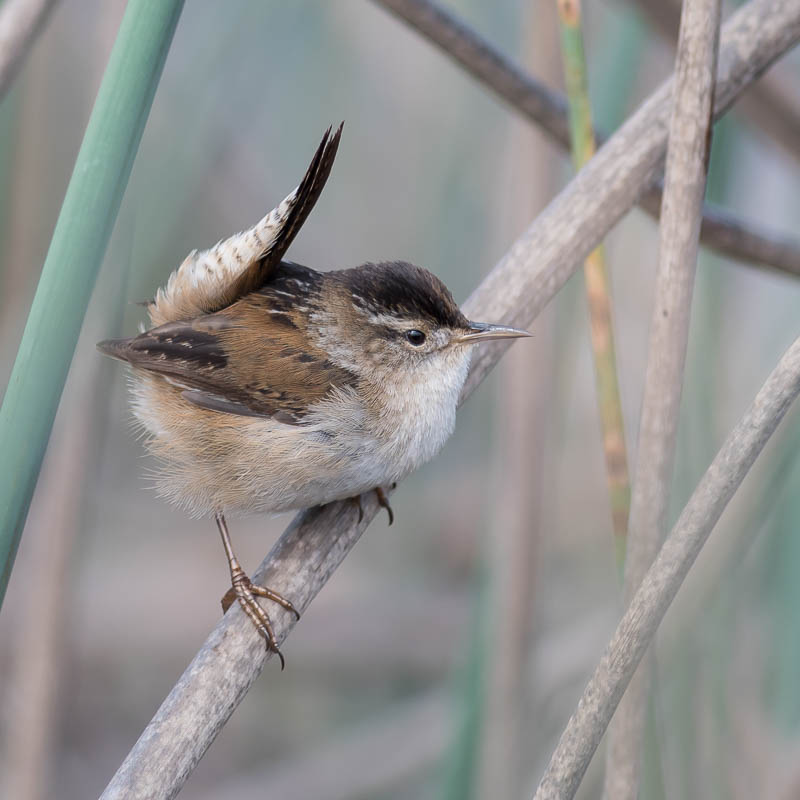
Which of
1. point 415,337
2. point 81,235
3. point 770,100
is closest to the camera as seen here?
point 81,235

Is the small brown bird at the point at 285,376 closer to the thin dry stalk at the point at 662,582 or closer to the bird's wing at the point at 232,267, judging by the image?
the bird's wing at the point at 232,267

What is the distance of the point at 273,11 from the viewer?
2734mm

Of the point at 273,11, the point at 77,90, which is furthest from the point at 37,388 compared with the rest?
the point at 77,90

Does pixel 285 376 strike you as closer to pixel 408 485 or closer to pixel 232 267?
pixel 232 267

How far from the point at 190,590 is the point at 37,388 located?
2.52 metres

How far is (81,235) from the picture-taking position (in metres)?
1.03

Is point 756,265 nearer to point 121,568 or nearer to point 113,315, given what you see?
point 113,315

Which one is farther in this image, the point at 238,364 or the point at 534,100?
Answer: the point at 534,100

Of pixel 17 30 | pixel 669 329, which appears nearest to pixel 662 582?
pixel 669 329

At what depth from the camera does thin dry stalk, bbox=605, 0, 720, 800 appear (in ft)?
4.16

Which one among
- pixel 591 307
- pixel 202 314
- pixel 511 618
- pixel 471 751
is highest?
pixel 591 307

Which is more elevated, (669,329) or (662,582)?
(669,329)

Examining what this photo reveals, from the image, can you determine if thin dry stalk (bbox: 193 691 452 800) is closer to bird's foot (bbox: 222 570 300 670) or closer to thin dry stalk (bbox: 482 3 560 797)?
thin dry stalk (bbox: 482 3 560 797)

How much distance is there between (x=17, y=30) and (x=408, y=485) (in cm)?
223
